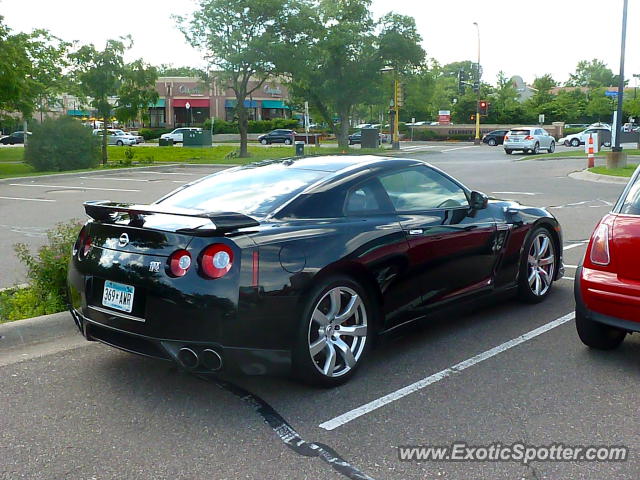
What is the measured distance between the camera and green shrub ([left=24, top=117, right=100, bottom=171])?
31141mm

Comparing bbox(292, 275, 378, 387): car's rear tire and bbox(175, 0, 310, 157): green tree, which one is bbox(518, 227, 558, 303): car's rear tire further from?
bbox(175, 0, 310, 157): green tree

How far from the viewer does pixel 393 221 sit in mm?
5227

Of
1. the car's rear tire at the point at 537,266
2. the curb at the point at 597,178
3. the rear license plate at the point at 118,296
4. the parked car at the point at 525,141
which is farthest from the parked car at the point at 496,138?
the rear license plate at the point at 118,296

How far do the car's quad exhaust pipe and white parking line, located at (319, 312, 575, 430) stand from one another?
695 millimetres

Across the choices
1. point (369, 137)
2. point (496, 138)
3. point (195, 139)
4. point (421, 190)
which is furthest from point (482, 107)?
point (421, 190)

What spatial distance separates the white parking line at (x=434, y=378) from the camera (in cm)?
421

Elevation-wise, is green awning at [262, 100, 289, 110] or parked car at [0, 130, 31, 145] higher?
green awning at [262, 100, 289, 110]

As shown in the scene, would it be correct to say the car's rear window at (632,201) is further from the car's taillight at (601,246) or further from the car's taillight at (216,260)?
the car's taillight at (216,260)

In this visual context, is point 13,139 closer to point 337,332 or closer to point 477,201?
point 477,201

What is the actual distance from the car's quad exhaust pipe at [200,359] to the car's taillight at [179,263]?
1.45 ft

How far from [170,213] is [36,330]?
192cm

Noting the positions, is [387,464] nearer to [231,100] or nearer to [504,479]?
[504,479]

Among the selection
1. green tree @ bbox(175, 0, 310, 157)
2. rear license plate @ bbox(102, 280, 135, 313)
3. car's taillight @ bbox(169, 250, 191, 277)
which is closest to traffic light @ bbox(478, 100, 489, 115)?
green tree @ bbox(175, 0, 310, 157)

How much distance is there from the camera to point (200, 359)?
418 cm
